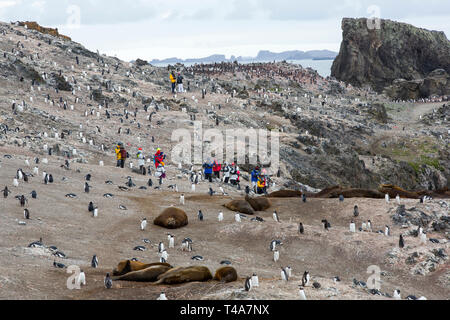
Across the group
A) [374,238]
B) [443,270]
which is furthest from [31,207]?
[443,270]

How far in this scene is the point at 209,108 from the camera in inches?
2365

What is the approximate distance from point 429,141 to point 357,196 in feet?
148

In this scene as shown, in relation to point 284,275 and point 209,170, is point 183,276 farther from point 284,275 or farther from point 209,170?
point 209,170

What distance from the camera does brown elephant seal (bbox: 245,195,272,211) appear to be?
94.4 ft

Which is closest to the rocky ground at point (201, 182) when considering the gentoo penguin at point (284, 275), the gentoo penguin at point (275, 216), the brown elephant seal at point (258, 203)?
the gentoo penguin at point (284, 275)

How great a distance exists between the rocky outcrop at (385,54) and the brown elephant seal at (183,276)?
10313cm

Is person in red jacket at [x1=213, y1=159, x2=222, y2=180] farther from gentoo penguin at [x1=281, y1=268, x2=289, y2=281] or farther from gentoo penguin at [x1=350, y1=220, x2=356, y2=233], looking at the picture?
gentoo penguin at [x1=281, y1=268, x2=289, y2=281]

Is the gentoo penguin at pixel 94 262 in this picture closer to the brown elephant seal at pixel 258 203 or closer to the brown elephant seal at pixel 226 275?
the brown elephant seal at pixel 226 275

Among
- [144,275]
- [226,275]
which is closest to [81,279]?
[144,275]

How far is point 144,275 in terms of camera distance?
15859mm

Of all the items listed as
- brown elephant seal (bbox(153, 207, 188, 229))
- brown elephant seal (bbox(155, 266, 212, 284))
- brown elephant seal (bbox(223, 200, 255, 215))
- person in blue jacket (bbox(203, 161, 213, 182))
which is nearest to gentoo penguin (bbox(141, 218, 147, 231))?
brown elephant seal (bbox(153, 207, 188, 229))

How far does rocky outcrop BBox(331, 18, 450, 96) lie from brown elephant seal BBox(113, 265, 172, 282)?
339 ft

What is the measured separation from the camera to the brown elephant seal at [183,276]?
15352 millimetres

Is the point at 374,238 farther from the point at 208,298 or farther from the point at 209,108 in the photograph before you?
the point at 209,108
